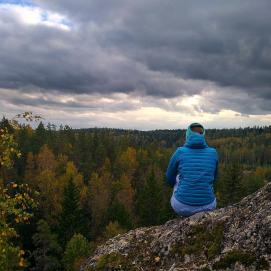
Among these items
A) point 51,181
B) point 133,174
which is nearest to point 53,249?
point 51,181

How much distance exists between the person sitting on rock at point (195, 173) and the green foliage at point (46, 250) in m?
55.2

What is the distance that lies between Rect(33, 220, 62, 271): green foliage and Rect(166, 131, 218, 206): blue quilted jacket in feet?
181

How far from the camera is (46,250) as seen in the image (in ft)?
206

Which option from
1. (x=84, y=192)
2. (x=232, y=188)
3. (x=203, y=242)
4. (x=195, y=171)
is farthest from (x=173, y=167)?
(x=84, y=192)

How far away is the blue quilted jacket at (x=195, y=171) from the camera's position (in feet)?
31.3

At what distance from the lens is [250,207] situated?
8.46 m

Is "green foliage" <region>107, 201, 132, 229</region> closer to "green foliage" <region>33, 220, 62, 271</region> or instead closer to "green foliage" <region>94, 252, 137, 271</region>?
"green foliage" <region>33, 220, 62, 271</region>

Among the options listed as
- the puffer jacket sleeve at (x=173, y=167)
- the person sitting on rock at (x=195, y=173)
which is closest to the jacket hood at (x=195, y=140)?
the person sitting on rock at (x=195, y=173)

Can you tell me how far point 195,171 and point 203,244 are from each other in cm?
188

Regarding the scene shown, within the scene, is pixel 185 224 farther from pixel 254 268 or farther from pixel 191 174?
pixel 254 268

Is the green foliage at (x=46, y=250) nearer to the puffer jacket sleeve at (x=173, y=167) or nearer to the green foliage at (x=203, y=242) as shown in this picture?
the puffer jacket sleeve at (x=173, y=167)

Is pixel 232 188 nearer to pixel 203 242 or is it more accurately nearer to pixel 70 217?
pixel 70 217

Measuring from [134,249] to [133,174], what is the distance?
112912 mm

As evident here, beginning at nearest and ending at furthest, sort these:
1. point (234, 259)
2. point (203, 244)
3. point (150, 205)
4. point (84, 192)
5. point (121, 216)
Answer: point (234, 259) → point (203, 244) → point (121, 216) → point (150, 205) → point (84, 192)
